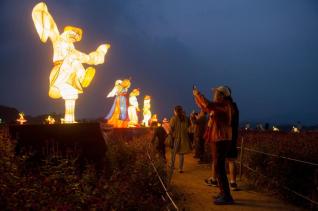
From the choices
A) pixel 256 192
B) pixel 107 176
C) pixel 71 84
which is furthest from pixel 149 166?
pixel 71 84

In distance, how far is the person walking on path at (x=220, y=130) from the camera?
6.75 meters

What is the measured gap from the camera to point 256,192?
8.42 m

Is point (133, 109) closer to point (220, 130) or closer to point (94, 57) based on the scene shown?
point (94, 57)

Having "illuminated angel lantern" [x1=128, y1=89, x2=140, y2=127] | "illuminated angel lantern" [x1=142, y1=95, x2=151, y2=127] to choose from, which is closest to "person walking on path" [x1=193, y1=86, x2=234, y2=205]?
"illuminated angel lantern" [x1=128, y1=89, x2=140, y2=127]

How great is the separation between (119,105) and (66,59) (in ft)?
42.1

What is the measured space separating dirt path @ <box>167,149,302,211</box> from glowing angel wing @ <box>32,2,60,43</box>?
9.56 meters

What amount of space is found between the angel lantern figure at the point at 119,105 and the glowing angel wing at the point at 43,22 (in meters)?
13.0

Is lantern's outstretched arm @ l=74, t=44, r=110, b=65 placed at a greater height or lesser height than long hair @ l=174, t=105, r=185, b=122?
greater

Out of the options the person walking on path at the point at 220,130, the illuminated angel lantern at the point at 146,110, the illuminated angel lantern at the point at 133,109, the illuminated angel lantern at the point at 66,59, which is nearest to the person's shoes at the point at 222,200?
the person walking on path at the point at 220,130

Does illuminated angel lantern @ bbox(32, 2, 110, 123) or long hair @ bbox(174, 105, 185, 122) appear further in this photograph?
illuminated angel lantern @ bbox(32, 2, 110, 123)

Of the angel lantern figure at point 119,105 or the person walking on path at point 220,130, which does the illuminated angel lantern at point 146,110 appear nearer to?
the angel lantern figure at point 119,105

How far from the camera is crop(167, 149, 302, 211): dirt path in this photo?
697 cm

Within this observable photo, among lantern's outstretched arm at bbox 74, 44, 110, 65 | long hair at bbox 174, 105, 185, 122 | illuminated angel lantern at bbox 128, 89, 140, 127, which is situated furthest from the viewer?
illuminated angel lantern at bbox 128, 89, 140, 127

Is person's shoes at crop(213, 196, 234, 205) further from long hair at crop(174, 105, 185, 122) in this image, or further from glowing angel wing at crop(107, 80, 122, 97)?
glowing angel wing at crop(107, 80, 122, 97)
